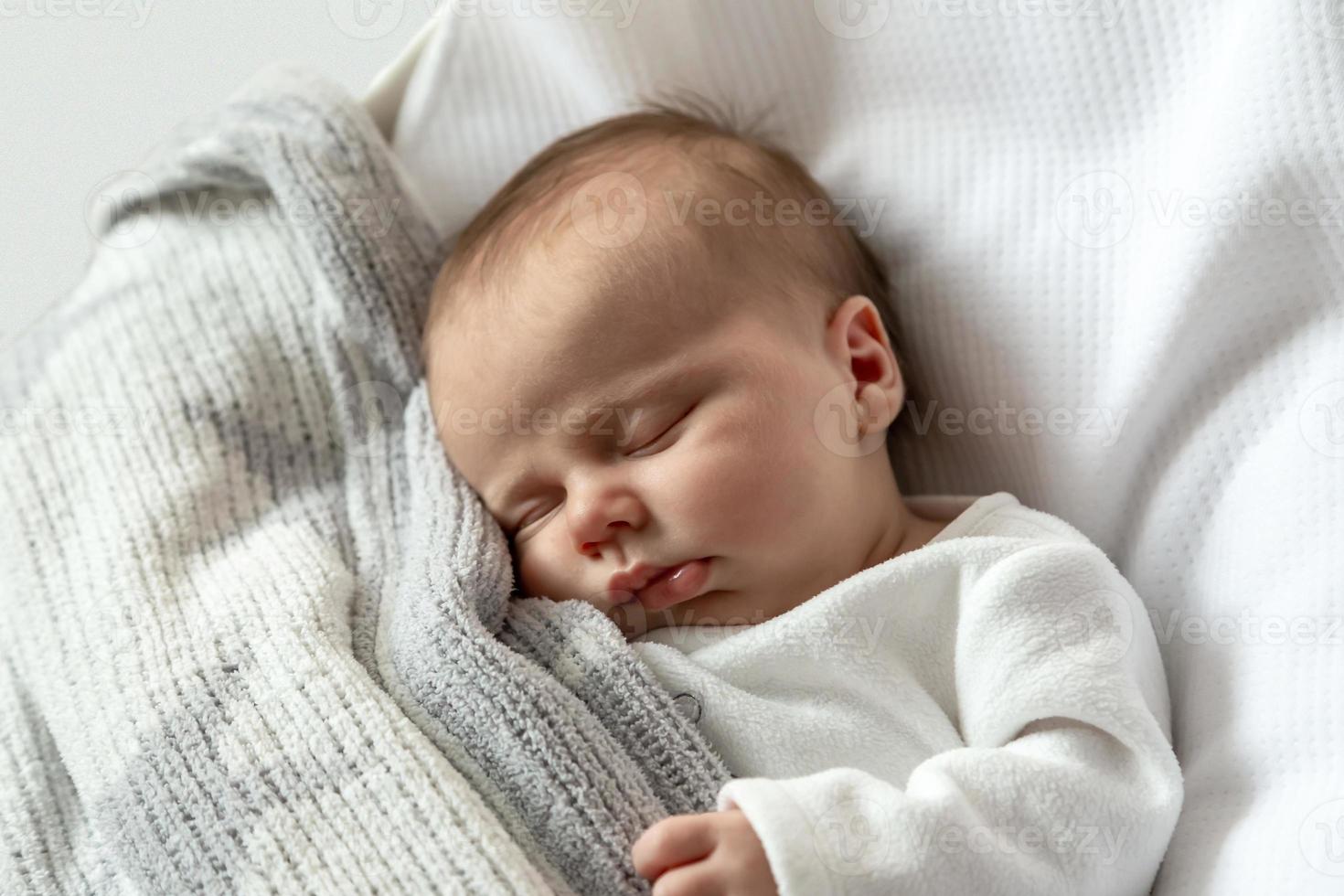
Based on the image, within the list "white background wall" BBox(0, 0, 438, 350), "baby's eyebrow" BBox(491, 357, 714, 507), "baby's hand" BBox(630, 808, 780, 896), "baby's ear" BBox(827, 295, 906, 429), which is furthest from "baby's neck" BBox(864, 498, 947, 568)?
"white background wall" BBox(0, 0, 438, 350)

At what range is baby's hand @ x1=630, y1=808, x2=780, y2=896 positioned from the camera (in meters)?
0.94

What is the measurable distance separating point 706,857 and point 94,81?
1534mm

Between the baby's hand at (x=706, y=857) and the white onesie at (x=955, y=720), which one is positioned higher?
the baby's hand at (x=706, y=857)

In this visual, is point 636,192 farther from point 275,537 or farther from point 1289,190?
point 1289,190

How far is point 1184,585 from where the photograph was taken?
4.14 feet

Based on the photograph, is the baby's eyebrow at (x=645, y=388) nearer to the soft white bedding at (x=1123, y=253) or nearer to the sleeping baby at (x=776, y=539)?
the sleeping baby at (x=776, y=539)

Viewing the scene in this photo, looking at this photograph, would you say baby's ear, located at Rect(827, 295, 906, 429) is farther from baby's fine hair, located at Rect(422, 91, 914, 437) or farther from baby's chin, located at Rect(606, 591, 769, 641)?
baby's chin, located at Rect(606, 591, 769, 641)

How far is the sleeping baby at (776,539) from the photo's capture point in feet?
3.38


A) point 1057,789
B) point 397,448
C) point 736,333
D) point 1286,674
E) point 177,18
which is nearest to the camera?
point 1057,789

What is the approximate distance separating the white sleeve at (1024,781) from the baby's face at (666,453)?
0.18 metres

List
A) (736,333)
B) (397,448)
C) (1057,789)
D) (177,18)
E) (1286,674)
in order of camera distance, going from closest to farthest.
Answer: (1057,789) → (1286,674) → (736,333) → (397,448) → (177,18)

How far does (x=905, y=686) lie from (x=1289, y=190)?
604mm

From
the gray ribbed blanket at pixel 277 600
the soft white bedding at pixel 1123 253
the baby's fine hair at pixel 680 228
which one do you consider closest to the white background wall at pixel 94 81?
the gray ribbed blanket at pixel 277 600

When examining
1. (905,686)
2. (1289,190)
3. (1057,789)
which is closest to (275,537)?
(905,686)
